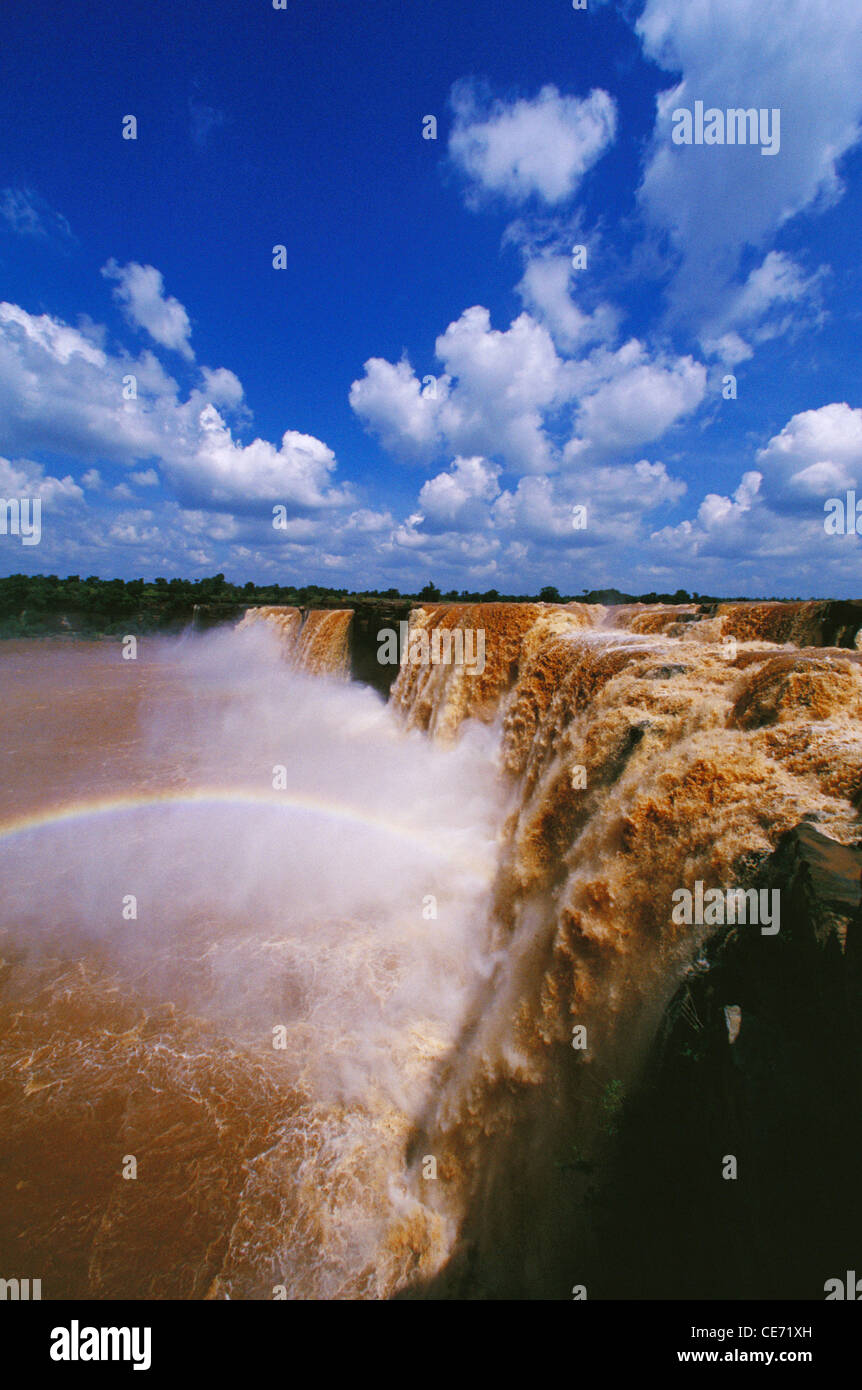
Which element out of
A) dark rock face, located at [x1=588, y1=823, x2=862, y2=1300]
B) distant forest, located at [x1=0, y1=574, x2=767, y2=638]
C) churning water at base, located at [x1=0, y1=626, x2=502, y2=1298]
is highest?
distant forest, located at [x1=0, y1=574, x2=767, y2=638]

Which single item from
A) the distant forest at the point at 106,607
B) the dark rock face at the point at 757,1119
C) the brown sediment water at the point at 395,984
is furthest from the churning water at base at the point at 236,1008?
the distant forest at the point at 106,607

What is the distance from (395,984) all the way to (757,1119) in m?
5.75

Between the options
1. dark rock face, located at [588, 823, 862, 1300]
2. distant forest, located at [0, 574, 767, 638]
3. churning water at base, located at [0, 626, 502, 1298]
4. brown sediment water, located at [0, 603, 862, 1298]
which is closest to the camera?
dark rock face, located at [588, 823, 862, 1300]

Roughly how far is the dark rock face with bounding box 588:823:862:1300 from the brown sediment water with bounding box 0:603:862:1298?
32 centimetres

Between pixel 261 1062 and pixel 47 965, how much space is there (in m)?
4.35

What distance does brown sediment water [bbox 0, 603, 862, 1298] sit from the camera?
389 centimetres

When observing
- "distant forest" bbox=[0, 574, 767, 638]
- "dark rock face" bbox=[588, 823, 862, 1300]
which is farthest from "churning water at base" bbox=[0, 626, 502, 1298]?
"distant forest" bbox=[0, 574, 767, 638]

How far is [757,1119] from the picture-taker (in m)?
2.46

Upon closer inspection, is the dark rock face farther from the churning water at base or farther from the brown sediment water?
the churning water at base

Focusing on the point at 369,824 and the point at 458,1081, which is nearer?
the point at 458,1081

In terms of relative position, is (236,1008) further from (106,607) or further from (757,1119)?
(106,607)

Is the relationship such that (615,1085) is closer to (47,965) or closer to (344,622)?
(47,965)
